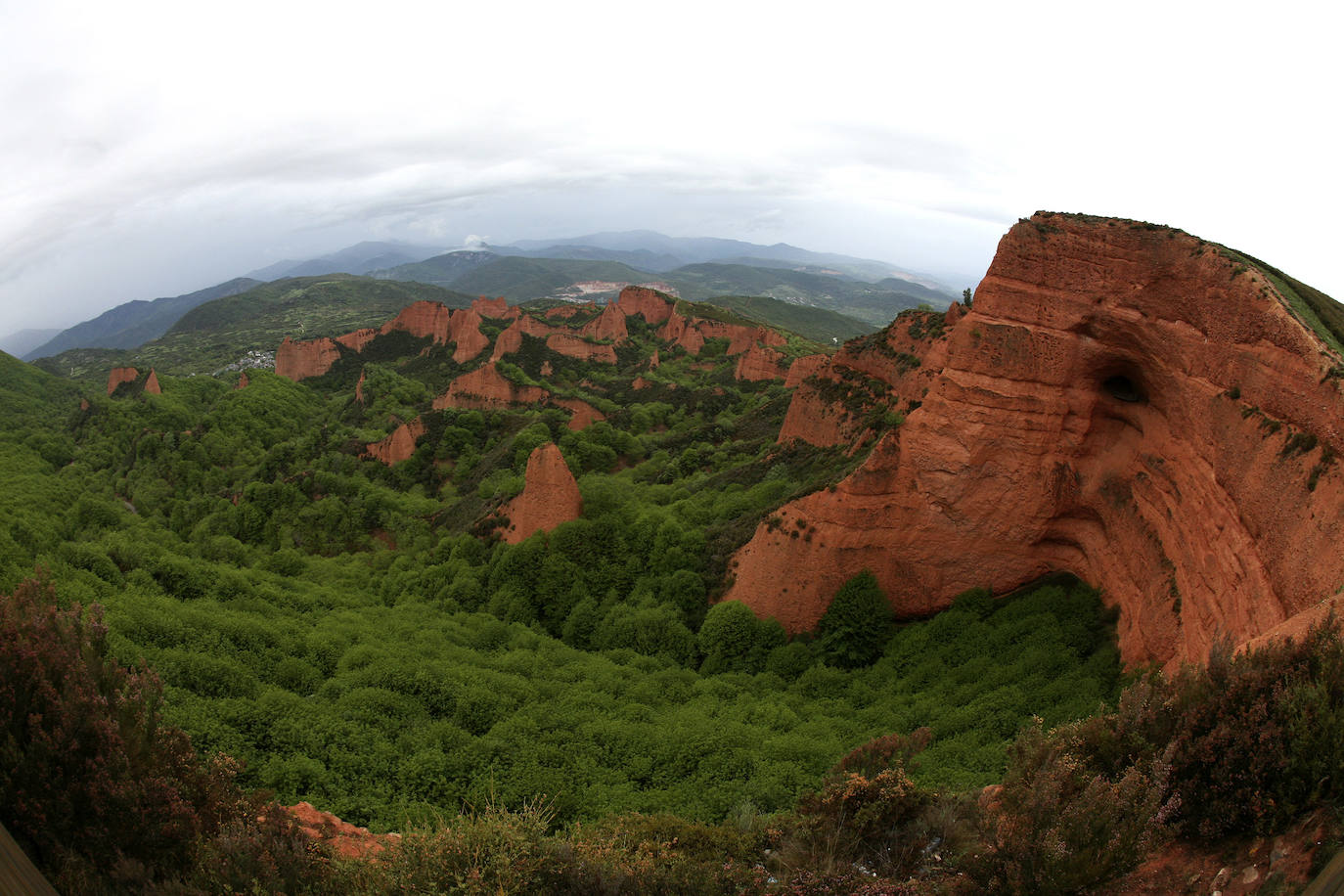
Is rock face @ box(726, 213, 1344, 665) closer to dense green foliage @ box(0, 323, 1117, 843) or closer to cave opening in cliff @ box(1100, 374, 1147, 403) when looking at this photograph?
cave opening in cliff @ box(1100, 374, 1147, 403)

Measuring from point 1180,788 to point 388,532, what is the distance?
34.9m

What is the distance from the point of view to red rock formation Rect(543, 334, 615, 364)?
76.1m

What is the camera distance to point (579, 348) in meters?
77.6

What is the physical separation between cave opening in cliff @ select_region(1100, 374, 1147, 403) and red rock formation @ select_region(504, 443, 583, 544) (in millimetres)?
18143

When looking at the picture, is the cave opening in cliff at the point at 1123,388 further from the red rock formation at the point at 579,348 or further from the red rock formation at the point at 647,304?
the red rock formation at the point at 647,304

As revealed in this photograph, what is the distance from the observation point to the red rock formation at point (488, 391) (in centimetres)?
5662

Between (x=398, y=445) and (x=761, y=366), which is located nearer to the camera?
(x=398, y=445)

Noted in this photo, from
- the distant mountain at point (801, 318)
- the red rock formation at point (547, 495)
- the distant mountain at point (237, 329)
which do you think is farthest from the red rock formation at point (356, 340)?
the distant mountain at point (801, 318)

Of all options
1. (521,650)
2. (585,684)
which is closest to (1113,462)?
(585,684)

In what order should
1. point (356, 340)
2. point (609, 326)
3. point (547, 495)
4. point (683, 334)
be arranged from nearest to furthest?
point (547, 495) < point (356, 340) < point (683, 334) < point (609, 326)

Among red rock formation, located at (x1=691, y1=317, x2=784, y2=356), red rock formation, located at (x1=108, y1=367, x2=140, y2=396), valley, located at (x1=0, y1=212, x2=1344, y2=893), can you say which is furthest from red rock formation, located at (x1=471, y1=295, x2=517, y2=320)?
valley, located at (x1=0, y1=212, x2=1344, y2=893)

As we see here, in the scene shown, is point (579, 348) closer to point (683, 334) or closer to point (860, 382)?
point (683, 334)

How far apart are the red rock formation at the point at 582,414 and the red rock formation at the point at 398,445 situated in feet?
36.9

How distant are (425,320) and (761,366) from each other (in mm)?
49603
